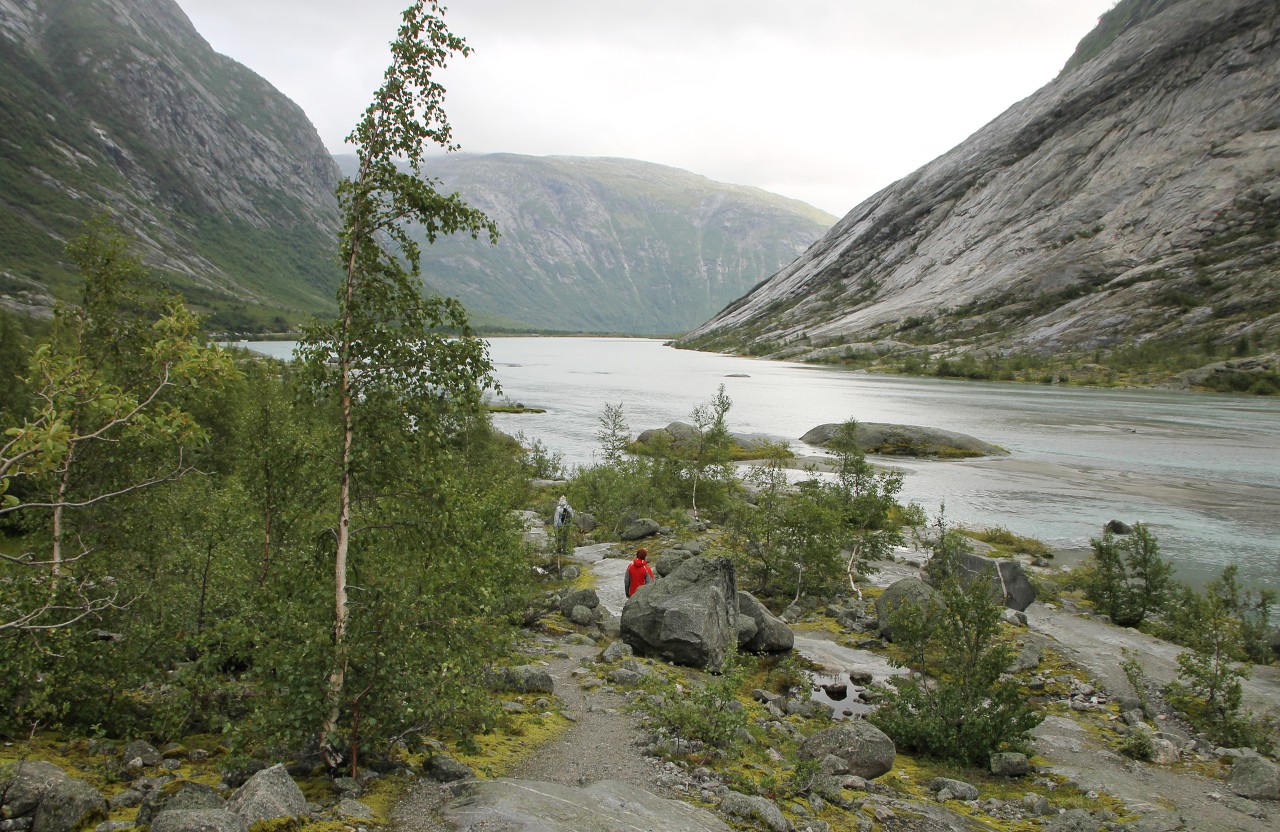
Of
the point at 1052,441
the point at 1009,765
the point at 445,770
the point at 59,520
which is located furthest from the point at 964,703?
the point at 1052,441

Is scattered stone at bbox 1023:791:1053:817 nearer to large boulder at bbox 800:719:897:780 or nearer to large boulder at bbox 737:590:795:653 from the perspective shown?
large boulder at bbox 800:719:897:780

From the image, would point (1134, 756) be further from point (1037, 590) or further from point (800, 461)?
point (800, 461)

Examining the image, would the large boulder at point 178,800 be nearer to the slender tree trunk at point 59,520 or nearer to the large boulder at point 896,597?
the slender tree trunk at point 59,520

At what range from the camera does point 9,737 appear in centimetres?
863

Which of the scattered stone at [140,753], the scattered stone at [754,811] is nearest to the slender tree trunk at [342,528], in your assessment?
the scattered stone at [140,753]

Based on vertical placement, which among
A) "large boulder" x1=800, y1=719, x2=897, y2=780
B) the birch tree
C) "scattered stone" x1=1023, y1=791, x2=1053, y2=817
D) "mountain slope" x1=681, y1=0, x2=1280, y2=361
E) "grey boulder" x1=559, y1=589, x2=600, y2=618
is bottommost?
"grey boulder" x1=559, y1=589, x2=600, y2=618

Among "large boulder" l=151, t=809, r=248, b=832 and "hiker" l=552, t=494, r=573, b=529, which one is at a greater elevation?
"large boulder" l=151, t=809, r=248, b=832

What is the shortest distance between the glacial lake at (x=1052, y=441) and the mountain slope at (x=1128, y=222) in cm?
3077

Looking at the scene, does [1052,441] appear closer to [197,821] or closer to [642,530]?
[642,530]

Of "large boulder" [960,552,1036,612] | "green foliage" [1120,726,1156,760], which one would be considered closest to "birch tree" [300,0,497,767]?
"green foliage" [1120,726,1156,760]

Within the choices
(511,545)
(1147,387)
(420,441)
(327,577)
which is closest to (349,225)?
(420,441)

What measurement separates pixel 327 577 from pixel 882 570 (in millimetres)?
24300

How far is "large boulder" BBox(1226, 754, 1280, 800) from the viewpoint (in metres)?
12.0

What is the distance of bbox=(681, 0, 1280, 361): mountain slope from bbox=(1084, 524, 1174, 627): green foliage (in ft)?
347
